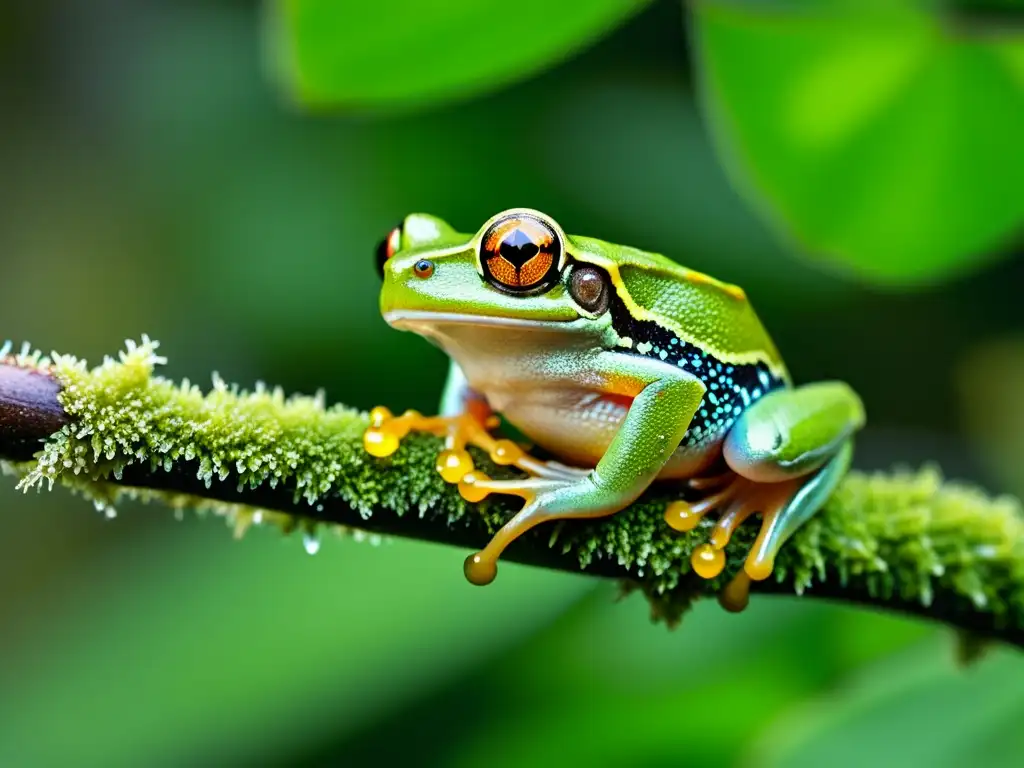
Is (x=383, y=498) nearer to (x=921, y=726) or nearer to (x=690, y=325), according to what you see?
(x=690, y=325)

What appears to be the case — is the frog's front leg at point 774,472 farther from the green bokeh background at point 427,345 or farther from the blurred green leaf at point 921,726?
the blurred green leaf at point 921,726

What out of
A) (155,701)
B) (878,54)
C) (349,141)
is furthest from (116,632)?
(878,54)

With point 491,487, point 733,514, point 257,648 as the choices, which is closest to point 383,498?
point 491,487

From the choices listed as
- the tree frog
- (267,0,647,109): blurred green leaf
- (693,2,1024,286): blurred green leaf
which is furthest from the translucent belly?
(693,2,1024,286): blurred green leaf

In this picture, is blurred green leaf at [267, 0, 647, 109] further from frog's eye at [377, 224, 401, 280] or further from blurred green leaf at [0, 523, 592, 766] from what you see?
blurred green leaf at [0, 523, 592, 766]

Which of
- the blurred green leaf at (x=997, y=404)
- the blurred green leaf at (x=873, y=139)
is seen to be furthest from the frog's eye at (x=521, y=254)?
the blurred green leaf at (x=997, y=404)

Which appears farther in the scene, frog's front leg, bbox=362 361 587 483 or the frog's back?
the frog's back

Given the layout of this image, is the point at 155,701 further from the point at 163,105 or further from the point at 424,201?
the point at 163,105
